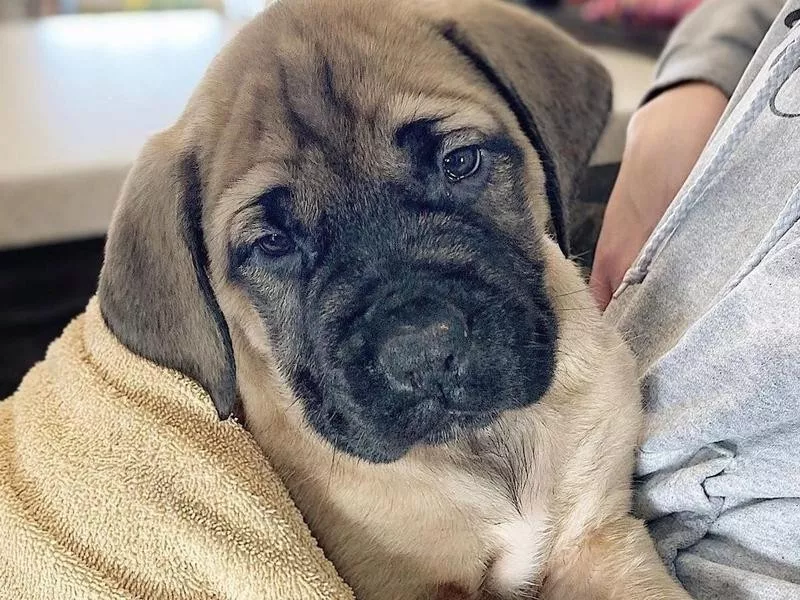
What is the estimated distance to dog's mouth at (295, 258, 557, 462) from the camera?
1169 millimetres

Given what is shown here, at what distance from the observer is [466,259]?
128 centimetres

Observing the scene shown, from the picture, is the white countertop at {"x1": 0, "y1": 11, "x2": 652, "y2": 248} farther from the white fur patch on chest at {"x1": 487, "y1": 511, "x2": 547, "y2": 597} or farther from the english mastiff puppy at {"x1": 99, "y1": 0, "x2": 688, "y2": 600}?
the white fur patch on chest at {"x1": 487, "y1": 511, "x2": 547, "y2": 597}

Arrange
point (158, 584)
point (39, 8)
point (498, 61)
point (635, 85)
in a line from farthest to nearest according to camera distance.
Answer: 1. point (39, 8)
2. point (635, 85)
3. point (498, 61)
4. point (158, 584)

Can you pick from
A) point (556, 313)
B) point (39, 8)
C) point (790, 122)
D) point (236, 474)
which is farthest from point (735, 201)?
point (39, 8)

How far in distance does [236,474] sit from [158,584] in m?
0.19

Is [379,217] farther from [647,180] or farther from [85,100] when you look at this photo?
[85,100]

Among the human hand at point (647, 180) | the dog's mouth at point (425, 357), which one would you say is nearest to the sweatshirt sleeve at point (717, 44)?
the human hand at point (647, 180)

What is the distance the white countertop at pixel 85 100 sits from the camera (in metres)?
2.62

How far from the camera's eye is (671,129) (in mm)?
1848

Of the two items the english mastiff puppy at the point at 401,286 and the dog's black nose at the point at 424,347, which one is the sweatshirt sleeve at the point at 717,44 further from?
the dog's black nose at the point at 424,347

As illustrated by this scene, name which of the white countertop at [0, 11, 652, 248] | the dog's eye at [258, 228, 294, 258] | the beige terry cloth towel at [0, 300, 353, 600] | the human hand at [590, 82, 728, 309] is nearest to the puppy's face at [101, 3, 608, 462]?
the dog's eye at [258, 228, 294, 258]

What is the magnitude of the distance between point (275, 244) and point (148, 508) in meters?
0.44

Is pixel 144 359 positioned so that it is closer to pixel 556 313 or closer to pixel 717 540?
pixel 556 313

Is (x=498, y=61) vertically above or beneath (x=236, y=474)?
above
